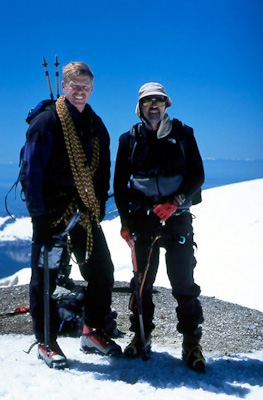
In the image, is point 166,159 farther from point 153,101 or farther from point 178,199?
point 153,101

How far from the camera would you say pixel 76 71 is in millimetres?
4465

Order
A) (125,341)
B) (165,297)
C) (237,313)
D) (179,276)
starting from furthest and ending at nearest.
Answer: (165,297), (237,313), (125,341), (179,276)

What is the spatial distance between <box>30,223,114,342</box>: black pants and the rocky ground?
1.88m

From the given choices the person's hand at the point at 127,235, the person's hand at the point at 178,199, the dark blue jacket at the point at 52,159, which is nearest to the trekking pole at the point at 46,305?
the dark blue jacket at the point at 52,159

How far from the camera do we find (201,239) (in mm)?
22844

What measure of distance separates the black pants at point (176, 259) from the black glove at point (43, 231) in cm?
120

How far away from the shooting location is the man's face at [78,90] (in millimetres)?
4500

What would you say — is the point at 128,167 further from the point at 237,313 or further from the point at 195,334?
the point at 237,313

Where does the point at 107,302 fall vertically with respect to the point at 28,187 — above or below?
below

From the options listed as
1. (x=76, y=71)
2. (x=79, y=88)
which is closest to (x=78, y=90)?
(x=79, y=88)

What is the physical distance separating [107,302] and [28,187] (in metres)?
1.97

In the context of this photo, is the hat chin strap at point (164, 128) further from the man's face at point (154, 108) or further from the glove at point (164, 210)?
the glove at point (164, 210)

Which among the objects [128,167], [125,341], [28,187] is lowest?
[125,341]

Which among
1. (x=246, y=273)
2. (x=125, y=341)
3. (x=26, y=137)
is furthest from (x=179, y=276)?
(x=246, y=273)
